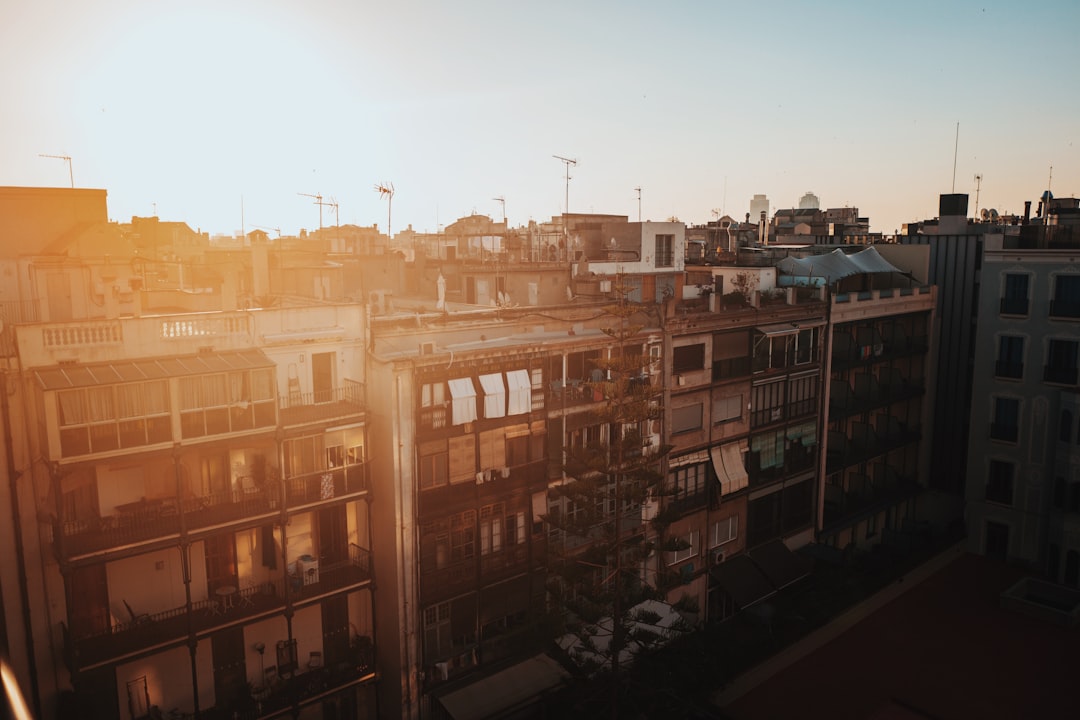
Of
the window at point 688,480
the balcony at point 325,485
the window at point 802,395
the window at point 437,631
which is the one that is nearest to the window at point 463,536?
the window at point 437,631

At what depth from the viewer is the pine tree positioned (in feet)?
82.9

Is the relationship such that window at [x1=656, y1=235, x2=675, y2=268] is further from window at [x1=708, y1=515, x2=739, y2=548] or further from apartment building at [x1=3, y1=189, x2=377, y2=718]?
apartment building at [x1=3, y1=189, x2=377, y2=718]

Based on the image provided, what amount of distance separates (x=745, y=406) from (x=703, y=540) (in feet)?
20.2

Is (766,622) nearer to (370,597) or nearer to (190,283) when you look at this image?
(370,597)

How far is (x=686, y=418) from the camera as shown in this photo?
31844 millimetres

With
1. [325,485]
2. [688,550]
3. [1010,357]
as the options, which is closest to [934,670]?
[688,550]

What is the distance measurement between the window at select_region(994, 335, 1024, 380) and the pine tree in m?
23.6

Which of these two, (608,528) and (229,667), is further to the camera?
(608,528)

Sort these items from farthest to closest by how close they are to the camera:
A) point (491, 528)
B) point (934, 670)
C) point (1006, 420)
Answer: point (1006, 420), point (934, 670), point (491, 528)

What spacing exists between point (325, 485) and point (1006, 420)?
3552cm

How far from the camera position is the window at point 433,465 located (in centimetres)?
2423

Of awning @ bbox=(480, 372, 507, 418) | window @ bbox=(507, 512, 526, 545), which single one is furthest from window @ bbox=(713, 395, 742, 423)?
awning @ bbox=(480, 372, 507, 418)

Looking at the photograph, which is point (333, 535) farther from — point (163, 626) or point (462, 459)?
point (163, 626)

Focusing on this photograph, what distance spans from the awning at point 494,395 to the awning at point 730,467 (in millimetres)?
11506
